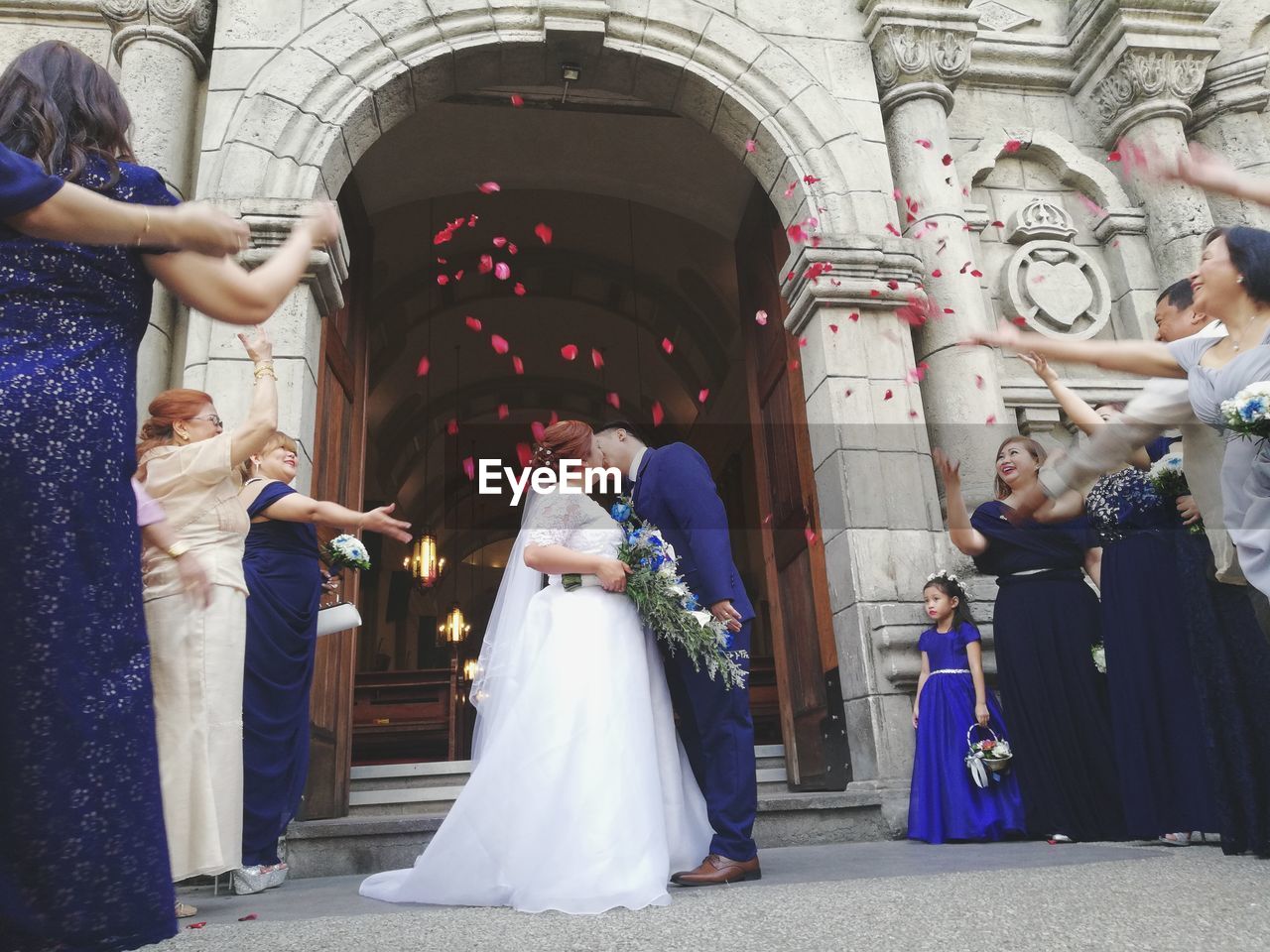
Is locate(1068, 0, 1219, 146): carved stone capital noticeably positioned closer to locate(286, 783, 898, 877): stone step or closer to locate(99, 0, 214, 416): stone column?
locate(286, 783, 898, 877): stone step

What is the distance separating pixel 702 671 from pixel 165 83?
4.77 metres

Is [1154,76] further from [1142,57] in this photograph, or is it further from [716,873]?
[716,873]

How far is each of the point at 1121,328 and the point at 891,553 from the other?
260 centimetres

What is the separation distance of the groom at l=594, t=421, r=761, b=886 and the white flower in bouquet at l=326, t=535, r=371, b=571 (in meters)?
1.35

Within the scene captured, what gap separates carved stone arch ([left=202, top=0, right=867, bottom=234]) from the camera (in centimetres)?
537

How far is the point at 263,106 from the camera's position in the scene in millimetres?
5391

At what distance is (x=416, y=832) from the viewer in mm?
4398

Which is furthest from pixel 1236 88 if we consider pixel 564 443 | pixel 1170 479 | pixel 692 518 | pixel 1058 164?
pixel 564 443

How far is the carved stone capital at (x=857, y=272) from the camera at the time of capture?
Result: 562 cm

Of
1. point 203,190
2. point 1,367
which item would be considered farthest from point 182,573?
point 203,190

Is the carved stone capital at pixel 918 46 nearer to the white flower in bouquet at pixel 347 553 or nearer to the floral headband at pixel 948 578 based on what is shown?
the floral headband at pixel 948 578

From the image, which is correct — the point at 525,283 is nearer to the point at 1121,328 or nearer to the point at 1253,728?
the point at 1121,328

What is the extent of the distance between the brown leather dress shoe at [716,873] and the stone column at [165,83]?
151 inches

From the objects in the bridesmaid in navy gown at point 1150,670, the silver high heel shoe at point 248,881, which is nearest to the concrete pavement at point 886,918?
the bridesmaid in navy gown at point 1150,670
